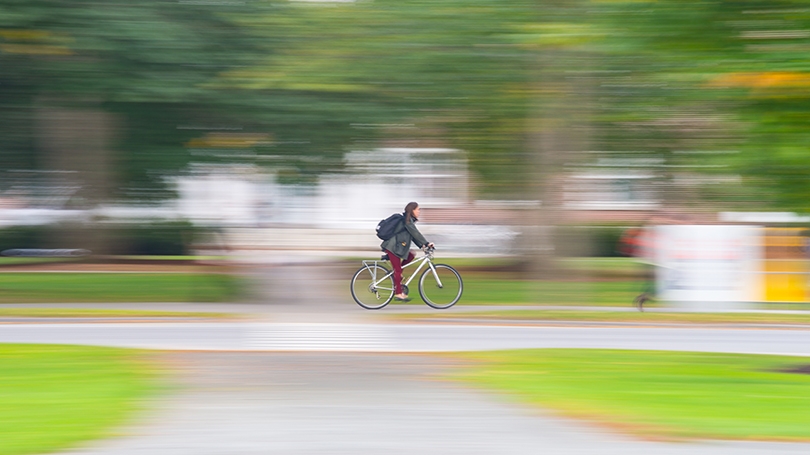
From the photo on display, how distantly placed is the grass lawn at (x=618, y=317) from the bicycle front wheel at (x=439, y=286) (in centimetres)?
53

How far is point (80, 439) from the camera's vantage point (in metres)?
6.27

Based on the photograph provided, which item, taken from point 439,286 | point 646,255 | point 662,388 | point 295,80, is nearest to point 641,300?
point 646,255

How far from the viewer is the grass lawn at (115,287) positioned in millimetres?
18125

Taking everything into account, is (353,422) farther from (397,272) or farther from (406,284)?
(406,284)

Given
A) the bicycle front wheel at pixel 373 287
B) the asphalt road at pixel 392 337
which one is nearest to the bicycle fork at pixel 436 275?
the bicycle front wheel at pixel 373 287

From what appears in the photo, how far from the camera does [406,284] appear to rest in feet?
52.7

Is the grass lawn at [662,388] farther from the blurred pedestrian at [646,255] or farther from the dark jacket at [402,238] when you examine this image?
the blurred pedestrian at [646,255]

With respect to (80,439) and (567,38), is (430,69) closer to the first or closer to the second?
(567,38)

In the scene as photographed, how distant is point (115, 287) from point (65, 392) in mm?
12648

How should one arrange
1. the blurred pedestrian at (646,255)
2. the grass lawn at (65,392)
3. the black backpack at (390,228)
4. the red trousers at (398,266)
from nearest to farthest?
the grass lawn at (65,392), the black backpack at (390,228), the red trousers at (398,266), the blurred pedestrian at (646,255)

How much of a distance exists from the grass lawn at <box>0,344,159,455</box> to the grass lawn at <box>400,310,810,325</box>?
5.58 m

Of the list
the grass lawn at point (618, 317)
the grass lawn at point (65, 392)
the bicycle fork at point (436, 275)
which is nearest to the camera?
the grass lawn at point (65, 392)

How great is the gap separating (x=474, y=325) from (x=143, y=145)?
6.90 m

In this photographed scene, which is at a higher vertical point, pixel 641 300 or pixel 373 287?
pixel 373 287
